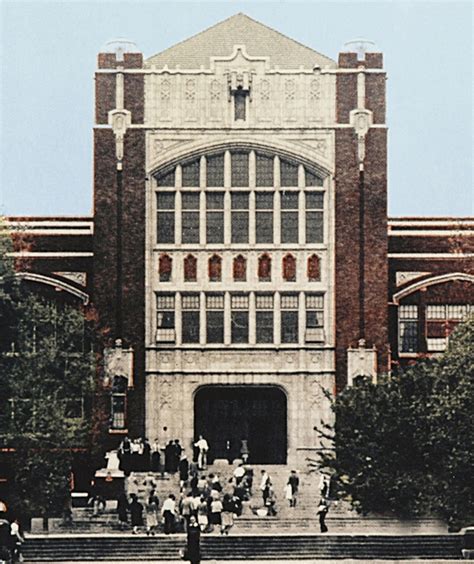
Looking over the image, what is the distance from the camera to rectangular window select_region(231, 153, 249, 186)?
6100cm

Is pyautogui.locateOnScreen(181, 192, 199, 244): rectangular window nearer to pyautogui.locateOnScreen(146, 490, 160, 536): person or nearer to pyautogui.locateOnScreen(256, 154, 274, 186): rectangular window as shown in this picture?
pyautogui.locateOnScreen(256, 154, 274, 186): rectangular window

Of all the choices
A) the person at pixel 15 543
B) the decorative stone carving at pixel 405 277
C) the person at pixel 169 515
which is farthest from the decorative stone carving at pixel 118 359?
the person at pixel 15 543

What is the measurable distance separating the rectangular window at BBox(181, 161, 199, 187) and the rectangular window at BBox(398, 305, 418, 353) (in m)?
9.47

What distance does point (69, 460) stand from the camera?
55656mm

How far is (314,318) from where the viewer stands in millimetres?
60875

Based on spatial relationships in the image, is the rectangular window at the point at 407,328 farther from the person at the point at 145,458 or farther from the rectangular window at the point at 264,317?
the person at the point at 145,458

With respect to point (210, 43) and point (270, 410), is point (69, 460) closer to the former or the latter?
point (270, 410)

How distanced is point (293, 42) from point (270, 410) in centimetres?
1462

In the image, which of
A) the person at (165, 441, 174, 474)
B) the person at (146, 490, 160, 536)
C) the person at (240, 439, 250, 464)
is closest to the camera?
the person at (146, 490, 160, 536)

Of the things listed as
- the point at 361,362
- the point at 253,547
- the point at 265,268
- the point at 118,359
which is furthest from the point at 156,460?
the point at 253,547

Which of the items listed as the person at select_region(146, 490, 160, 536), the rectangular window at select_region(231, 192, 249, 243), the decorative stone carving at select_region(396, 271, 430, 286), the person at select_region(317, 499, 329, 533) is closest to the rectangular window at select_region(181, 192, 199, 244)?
the rectangular window at select_region(231, 192, 249, 243)

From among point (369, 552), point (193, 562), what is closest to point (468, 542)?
point (369, 552)

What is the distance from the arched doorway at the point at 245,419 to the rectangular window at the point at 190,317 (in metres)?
2.03

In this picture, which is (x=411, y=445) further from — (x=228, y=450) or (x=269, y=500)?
(x=228, y=450)
